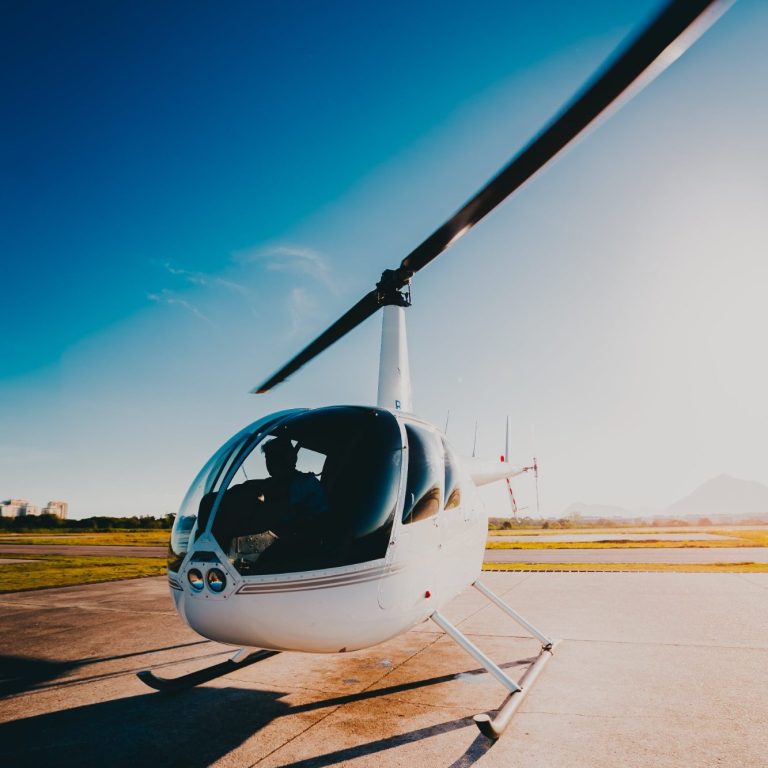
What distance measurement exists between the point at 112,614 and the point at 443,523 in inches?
324

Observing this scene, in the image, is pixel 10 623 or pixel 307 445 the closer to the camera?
pixel 307 445

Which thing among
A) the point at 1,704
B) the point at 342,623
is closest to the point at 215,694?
the point at 1,704

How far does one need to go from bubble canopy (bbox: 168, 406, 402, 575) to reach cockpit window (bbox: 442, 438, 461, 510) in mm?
899

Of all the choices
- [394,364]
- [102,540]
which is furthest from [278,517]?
[102,540]

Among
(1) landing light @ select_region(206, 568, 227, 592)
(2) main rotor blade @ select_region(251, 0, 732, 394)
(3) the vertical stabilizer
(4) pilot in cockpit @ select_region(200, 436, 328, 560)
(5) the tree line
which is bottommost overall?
(5) the tree line

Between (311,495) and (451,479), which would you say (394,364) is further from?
(311,495)

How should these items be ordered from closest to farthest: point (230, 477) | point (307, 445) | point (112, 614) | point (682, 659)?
point (230, 477)
point (307, 445)
point (682, 659)
point (112, 614)

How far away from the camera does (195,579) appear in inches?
148

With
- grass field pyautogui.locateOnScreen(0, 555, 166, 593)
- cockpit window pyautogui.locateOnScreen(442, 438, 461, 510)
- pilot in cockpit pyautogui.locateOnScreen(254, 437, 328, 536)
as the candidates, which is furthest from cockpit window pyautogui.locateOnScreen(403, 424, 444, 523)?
grass field pyautogui.locateOnScreen(0, 555, 166, 593)

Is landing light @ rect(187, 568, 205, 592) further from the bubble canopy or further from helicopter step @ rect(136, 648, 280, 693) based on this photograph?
helicopter step @ rect(136, 648, 280, 693)

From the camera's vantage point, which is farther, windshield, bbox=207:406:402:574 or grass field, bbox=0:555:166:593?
grass field, bbox=0:555:166:593

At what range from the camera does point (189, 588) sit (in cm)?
380

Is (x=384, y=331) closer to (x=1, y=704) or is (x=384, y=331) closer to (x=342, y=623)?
(x=342, y=623)

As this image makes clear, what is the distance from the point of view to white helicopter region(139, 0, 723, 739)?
366 cm
